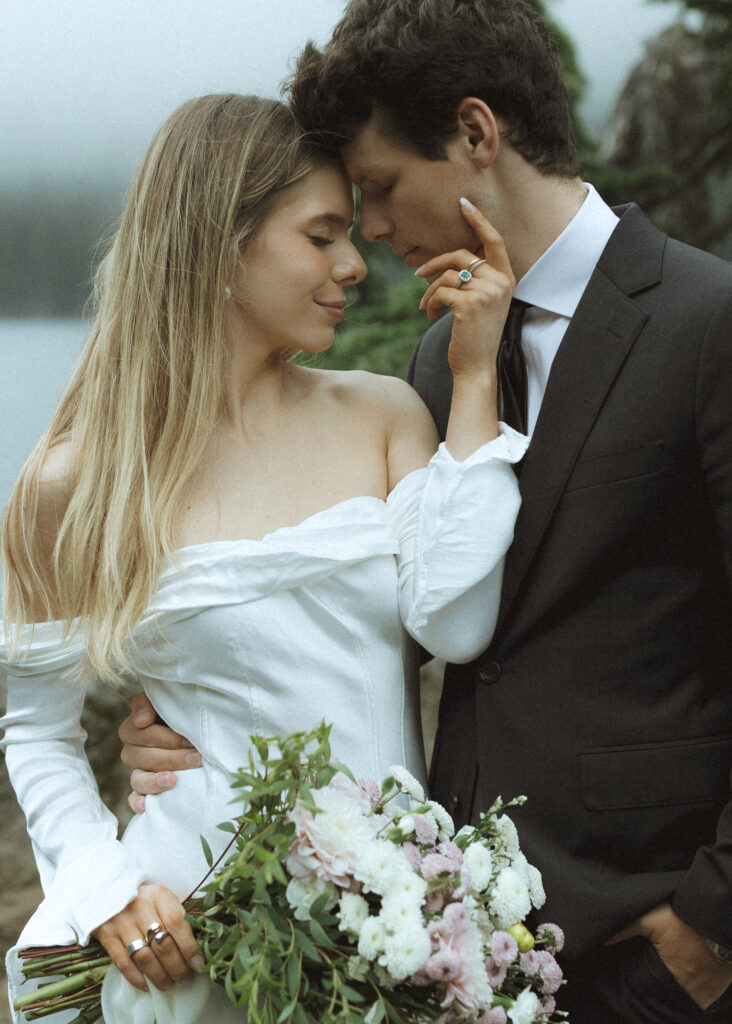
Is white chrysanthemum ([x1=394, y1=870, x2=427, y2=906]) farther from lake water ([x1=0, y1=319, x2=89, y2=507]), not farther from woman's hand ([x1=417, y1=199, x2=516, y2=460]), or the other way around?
lake water ([x1=0, y1=319, x2=89, y2=507])

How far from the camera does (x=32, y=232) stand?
10.5 ft

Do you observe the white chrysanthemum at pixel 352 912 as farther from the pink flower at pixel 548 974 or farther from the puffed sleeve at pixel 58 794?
the puffed sleeve at pixel 58 794

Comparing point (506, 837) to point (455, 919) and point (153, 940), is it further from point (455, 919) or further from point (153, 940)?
point (153, 940)

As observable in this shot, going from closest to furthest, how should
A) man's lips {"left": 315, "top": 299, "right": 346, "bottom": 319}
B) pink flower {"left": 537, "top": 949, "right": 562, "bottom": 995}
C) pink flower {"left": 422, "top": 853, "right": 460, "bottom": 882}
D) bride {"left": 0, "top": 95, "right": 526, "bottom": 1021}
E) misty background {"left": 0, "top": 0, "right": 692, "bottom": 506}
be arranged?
pink flower {"left": 422, "top": 853, "right": 460, "bottom": 882} < pink flower {"left": 537, "top": 949, "right": 562, "bottom": 995} < bride {"left": 0, "top": 95, "right": 526, "bottom": 1021} < man's lips {"left": 315, "top": 299, "right": 346, "bottom": 319} < misty background {"left": 0, "top": 0, "right": 692, "bottom": 506}

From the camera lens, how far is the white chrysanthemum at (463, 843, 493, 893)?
157 centimetres

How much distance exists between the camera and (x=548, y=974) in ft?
5.36

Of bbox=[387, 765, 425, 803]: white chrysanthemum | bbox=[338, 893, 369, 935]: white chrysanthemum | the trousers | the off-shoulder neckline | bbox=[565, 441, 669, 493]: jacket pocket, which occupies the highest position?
bbox=[565, 441, 669, 493]: jacket pocket

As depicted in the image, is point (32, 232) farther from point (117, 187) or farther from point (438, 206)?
point (438, 206)

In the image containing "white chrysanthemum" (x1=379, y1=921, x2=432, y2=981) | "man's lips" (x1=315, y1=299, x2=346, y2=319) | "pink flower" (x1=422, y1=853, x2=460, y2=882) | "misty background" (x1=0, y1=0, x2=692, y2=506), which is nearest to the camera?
"white chrysanthemum" (x1=379, y1=921, x2=432, y2=981)

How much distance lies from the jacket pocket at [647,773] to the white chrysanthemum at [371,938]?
0.58 metres

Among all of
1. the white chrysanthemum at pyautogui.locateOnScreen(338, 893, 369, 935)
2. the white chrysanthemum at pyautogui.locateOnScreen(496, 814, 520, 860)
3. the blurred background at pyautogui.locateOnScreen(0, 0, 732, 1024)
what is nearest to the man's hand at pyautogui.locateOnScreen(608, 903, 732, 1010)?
the white chrysanthemum at pyautogui.locateOnScreen(496, 814, 520, 860)

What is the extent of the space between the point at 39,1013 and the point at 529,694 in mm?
1034

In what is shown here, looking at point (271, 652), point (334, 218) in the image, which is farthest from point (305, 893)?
point (334, 218)

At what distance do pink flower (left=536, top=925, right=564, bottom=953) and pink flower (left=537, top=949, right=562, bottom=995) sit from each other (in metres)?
0.05
